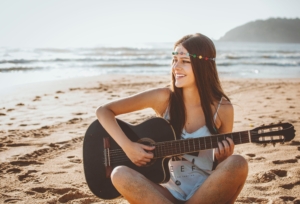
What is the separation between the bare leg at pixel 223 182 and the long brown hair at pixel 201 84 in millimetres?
448

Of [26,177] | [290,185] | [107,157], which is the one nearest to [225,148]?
[107,157]

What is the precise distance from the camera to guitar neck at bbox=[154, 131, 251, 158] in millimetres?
2326

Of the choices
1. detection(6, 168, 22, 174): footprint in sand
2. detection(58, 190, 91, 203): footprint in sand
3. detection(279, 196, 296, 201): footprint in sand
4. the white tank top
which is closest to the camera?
the white tank top

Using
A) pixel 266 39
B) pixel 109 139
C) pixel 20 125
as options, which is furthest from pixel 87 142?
pixel 266 39

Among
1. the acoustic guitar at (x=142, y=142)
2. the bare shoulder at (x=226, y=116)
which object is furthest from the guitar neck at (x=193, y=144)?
the bare shoulder at (x=226, y=116)

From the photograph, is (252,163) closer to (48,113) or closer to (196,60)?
(196,60)

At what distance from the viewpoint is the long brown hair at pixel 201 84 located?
2.55 metres

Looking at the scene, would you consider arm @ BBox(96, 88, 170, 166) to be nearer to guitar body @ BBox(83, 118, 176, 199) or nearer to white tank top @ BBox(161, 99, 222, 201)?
guitar body @ BBox(83, 118, 176, 199)

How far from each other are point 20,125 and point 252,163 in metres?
3.96

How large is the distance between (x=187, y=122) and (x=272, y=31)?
8375 centimetres

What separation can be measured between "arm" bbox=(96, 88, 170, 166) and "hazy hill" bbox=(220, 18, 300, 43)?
73.0 meters

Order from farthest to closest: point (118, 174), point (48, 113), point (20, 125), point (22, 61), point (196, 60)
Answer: point (22, 61), point (48, 113), point (20, 125), point (196, 60), point (118, 174)

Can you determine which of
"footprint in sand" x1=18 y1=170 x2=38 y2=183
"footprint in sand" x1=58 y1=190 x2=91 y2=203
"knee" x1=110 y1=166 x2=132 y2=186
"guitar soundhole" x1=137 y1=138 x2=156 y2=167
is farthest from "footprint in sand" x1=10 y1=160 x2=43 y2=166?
"knee" x1=110 y1=166 x2=132 y2=186

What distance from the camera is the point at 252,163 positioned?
3748 mm
